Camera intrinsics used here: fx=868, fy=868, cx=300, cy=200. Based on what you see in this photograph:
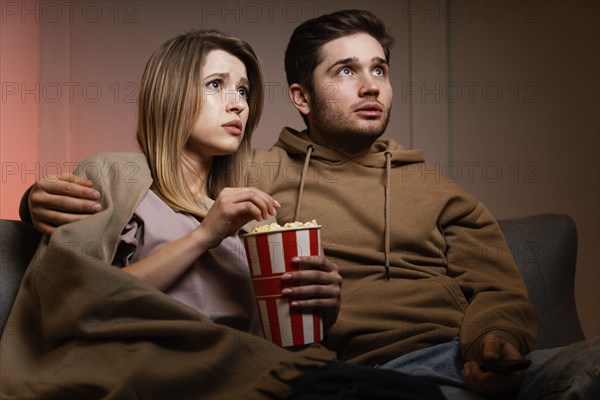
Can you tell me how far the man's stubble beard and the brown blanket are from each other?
1.84ft

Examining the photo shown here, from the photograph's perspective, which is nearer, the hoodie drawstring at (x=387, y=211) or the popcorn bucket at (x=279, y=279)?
the popcorn bucket at (x=279, y=279)

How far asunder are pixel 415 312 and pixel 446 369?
137 millimetres

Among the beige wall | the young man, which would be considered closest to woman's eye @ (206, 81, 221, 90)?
the young man

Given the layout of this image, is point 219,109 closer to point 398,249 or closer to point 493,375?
point 398,249

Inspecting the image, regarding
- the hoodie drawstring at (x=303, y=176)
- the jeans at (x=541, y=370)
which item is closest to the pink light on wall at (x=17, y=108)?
the hoodie drawstring at (x=303, y=176)

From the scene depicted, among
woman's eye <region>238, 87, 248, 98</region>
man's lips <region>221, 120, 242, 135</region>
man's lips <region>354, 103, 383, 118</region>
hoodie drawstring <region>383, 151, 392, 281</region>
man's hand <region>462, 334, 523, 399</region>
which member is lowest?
man's hand <region>462, 334, 523, 399</region>

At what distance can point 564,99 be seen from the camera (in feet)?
8.89

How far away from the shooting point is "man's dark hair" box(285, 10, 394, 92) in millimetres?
2002

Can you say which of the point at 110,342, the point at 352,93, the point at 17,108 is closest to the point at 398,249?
the point at 352,93

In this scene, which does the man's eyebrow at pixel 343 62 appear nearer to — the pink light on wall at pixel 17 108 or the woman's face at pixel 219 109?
the woman's face at pixel 219 109

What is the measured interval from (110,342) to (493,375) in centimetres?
65

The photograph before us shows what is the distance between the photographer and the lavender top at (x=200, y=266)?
5.41ft

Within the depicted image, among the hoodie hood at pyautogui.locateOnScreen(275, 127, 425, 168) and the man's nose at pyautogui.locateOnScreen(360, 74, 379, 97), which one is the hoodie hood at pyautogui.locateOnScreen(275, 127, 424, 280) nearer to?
the hoodie hood at pyautogui.locateOnScreen(275, 127, 425, 168)

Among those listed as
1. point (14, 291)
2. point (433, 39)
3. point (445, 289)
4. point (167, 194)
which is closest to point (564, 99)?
point (433, 39)
